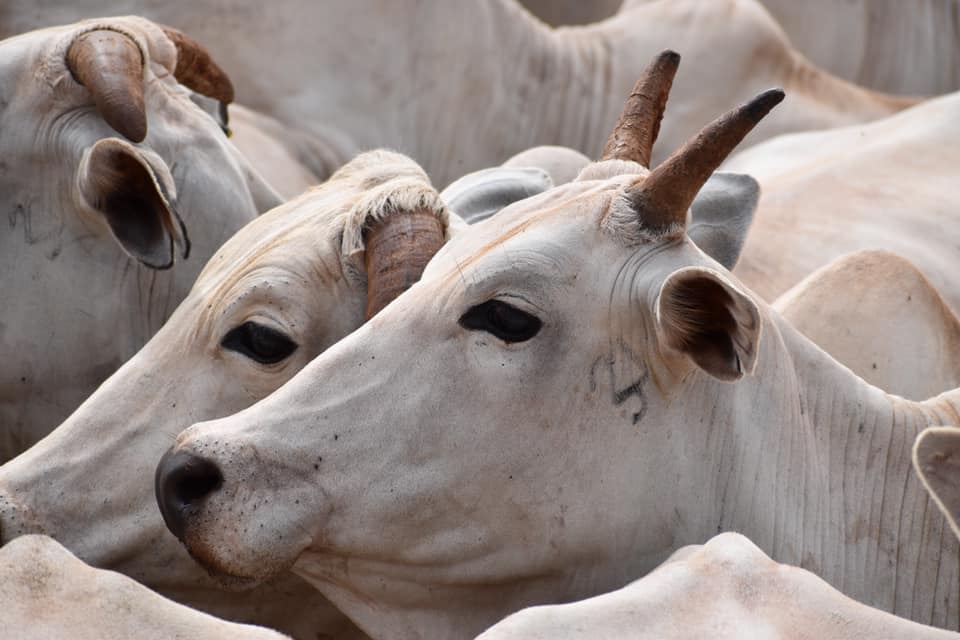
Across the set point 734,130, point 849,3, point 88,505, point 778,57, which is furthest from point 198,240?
point 849,3

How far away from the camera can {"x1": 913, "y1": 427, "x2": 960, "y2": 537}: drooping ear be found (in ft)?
9.48

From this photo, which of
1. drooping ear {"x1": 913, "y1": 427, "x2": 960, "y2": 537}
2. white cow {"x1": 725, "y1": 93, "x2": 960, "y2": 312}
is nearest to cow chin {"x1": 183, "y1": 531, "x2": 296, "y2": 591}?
drooping ear {"x1": 913, "y1": 427, "x2": 960, "y2": 537}

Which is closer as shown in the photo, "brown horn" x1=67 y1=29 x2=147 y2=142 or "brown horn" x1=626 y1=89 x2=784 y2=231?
"brown horn" x1=626 y1=89 x2=784 y2=231

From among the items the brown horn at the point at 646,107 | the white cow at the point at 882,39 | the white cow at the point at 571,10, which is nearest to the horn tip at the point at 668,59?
the brown horn at the point at 646,107

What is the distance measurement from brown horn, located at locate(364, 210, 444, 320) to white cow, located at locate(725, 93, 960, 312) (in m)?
1.78

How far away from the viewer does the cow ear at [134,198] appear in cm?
409

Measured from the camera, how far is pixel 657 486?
315 cm

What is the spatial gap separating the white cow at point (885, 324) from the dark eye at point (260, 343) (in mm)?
1175

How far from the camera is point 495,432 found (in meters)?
3.08

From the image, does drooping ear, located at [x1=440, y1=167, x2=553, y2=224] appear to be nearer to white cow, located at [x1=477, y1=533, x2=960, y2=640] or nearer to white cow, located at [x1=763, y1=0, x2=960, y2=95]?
white cow, located at [x1=477, y1=533, x2=960, y2=640]

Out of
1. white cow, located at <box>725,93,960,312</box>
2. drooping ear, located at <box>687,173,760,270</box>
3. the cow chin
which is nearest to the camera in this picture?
the cow chin

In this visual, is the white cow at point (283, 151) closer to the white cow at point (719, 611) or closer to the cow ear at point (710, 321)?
the cow ear at point (710, 321)

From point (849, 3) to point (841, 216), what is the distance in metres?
2.90

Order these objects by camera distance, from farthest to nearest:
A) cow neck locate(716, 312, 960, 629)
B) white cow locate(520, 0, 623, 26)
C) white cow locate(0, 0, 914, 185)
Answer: white cow locate(520, 0, 623, 26)
white cow locate(0, 0, 914, 185)
cow neck locate(716, 312, 960, 629)
